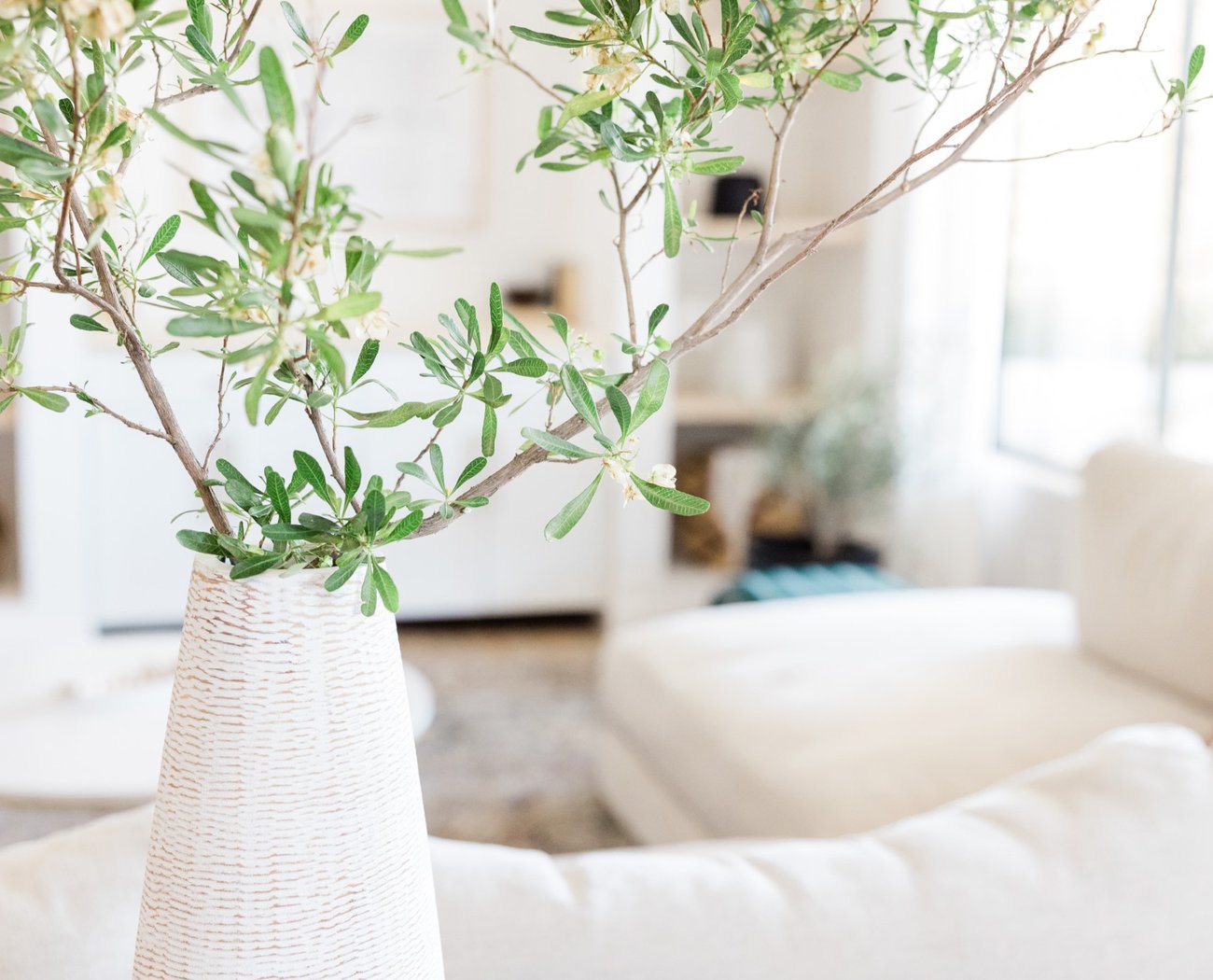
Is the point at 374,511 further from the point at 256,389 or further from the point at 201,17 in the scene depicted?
the point at 201,17

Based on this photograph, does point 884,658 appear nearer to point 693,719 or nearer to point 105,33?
point 693,719

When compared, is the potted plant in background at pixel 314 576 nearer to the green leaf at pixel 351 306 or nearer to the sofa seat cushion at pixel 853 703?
the green leaf at pixel 351 306

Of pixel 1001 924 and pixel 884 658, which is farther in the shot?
pixel 884 658

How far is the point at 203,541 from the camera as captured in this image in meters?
0.54

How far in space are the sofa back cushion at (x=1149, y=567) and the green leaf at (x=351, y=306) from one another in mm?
1663

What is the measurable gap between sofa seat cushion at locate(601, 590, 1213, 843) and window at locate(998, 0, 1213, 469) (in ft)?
2.70

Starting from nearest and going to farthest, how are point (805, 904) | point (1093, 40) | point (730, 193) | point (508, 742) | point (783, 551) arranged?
point (1093, 40) → point (805, 904) → point (508, 742) → point (783, 551) → point (730, 193)

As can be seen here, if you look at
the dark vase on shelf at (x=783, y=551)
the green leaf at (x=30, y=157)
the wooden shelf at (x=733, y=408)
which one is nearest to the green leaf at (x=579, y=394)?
the green leaf at (x=30, y=157)

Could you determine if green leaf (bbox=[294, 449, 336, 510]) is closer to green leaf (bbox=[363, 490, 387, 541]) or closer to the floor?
green leaf (bbox=[363, 490, 387, 541])

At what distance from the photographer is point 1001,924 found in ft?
2.45

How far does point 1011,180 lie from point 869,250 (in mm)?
472

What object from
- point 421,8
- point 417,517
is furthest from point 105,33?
point 421,8

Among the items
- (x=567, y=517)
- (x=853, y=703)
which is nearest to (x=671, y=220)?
(x=567, y=517)

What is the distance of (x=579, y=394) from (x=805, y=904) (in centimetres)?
37
